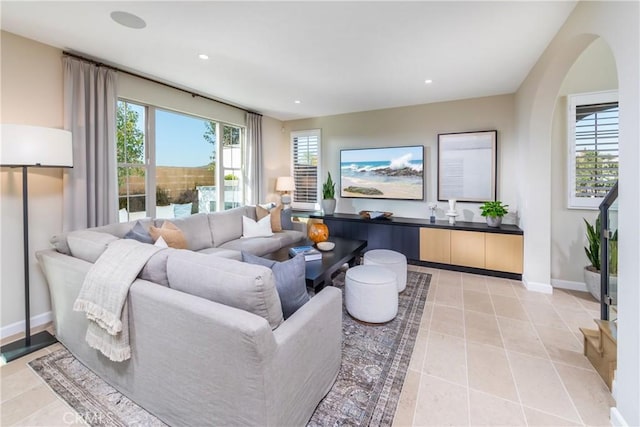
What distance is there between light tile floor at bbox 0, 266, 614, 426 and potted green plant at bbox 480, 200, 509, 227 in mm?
1275

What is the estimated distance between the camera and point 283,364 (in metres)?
1.29

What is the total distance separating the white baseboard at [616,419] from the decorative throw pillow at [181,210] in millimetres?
4558

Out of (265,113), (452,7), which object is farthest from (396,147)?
(452,7)

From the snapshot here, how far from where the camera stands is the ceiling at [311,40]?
84.3 inches

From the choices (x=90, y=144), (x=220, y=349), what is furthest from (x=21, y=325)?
(x=220, y=349)

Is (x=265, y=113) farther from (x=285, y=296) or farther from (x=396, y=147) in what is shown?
(x=285, y=296)

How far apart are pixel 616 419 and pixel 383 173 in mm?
4034

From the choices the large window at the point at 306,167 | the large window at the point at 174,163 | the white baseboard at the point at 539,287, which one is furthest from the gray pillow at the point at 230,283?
the large window at the point at 306,167

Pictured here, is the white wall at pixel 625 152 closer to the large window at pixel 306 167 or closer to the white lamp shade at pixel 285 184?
the large window at pixel 306 167

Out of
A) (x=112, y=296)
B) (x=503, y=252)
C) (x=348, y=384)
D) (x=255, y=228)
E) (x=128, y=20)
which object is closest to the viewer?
(x=112, y=296)

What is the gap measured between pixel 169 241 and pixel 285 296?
1919mm

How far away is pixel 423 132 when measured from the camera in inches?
187

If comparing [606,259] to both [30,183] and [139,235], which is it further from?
[30,183]

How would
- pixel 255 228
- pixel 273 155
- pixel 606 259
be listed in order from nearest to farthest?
pixel 606 259 < pixel 255 228 < pixel 273 155
